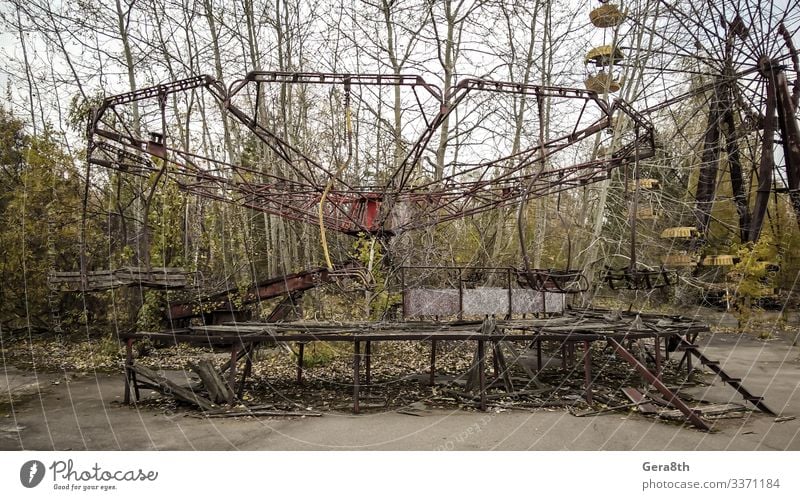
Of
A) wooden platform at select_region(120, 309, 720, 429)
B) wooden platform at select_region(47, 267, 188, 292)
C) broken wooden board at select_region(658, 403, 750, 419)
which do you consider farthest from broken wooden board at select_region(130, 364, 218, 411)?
broken wooden board at select_region(658, 403, 750, 419)

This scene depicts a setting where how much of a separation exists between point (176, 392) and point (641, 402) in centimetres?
663

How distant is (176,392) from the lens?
311 inches

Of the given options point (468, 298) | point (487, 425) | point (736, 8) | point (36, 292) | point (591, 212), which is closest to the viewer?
point (487, 425)

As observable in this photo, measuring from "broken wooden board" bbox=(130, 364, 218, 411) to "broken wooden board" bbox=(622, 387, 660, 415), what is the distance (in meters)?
5.97

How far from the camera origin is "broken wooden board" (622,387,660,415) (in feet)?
23.4

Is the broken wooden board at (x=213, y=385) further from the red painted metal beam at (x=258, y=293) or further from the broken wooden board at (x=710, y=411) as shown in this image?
the broken wooden board at (x=710, y=411)

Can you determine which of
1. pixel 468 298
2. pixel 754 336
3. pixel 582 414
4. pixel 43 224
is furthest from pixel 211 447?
pixel 754 336

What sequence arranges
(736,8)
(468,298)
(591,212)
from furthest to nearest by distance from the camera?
(591,212), (468,298), (736,8)

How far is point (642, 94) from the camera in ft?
40.2

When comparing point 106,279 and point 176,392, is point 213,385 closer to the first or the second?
point 176,392

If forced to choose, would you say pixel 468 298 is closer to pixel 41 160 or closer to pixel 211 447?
pixel 211 447

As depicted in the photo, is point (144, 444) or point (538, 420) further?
point (538, 420)

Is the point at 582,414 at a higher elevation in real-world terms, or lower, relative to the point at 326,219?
lower

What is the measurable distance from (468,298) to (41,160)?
9128 millimetres
